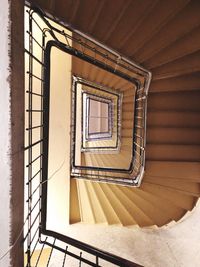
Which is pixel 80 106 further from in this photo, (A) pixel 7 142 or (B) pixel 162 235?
(A) pixel 7 142

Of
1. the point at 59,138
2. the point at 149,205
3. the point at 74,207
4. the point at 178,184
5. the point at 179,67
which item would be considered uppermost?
the point at 179,67

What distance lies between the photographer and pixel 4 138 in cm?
124

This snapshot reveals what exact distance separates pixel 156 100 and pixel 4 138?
2804 mm

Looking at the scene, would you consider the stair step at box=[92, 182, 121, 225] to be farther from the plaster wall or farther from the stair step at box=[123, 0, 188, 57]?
the plaster wall

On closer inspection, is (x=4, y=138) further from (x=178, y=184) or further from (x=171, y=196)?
(x=171, y=196)

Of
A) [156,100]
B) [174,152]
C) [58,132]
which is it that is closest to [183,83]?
[156,100]

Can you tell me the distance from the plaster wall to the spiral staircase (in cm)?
94

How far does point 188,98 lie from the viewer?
11.9 feet

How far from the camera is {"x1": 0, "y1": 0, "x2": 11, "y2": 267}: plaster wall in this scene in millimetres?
1189

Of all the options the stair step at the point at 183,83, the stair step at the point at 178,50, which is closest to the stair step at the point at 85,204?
the stair step at the point at 183,83

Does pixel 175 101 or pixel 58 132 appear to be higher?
pixel 175 101

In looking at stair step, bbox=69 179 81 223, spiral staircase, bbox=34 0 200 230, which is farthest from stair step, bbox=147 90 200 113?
stair step, bbox=69 179 81 223

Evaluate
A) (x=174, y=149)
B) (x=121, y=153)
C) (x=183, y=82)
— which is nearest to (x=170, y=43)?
(x=183, y=82)

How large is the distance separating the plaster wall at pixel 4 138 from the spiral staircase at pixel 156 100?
0.94 meters
